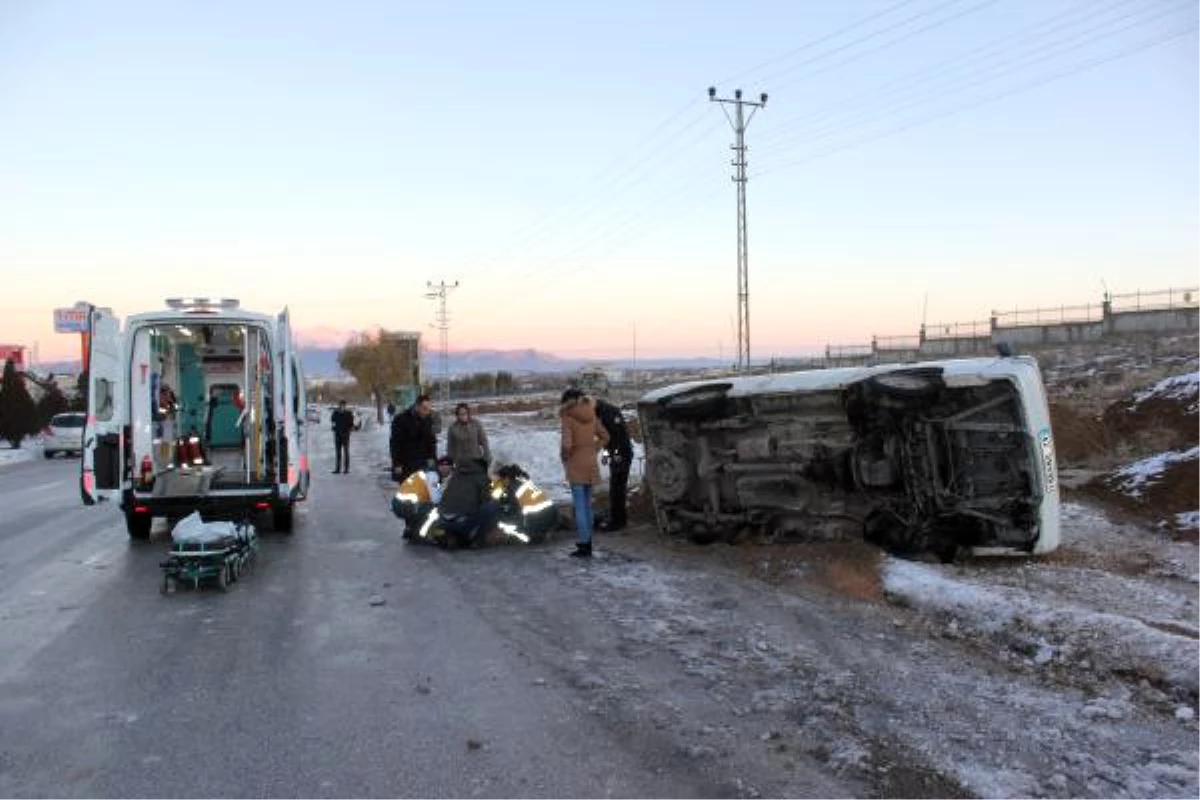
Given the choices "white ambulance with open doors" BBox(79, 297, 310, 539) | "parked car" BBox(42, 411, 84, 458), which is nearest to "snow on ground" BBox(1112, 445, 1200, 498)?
"white ambulance with open doors" BBox(79, 297, 310, 539)

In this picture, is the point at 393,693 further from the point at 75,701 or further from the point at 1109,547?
the point at 1109,547

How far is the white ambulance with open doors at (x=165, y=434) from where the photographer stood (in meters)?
10.4

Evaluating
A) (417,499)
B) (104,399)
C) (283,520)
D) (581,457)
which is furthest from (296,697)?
(104,399)

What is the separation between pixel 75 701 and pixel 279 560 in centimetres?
432

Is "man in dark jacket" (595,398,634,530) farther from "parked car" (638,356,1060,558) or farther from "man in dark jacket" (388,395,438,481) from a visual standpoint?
"man in dark jacket" (388,395,438,481)

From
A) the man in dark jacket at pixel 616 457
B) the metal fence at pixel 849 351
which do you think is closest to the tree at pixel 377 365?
the metal fence at pixel 849 351

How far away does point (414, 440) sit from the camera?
1181 cm

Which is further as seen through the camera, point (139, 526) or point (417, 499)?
point (139, 526)

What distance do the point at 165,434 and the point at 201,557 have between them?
16.0 feet

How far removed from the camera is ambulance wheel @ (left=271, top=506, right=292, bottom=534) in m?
11.0

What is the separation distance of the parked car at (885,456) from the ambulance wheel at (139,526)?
231 inches

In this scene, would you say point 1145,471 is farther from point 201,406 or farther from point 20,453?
point 20,453

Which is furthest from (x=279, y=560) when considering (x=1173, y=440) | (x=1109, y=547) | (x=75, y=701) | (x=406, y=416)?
(x=1173, y=440)

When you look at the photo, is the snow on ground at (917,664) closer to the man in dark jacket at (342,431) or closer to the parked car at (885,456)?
the parked car at (885,456)
